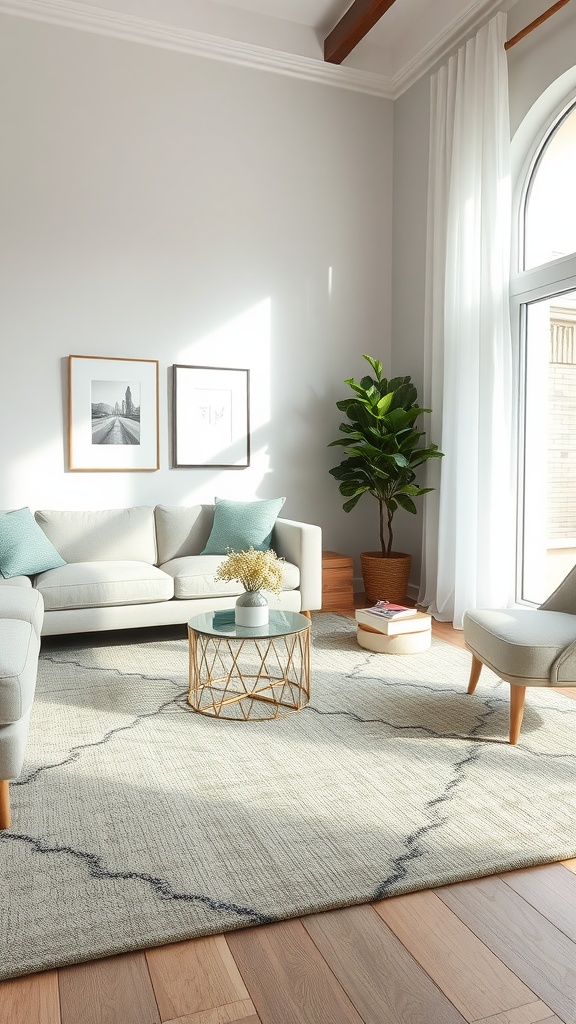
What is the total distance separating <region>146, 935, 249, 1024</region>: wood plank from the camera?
143cm

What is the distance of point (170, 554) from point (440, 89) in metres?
3.47

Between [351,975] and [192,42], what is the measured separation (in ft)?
17.5

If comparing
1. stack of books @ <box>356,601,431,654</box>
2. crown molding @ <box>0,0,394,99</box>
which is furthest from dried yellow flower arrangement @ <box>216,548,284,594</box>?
crown molding @ <box>0,0,394,99</box>

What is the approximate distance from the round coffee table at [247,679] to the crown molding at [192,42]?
3.91 meters

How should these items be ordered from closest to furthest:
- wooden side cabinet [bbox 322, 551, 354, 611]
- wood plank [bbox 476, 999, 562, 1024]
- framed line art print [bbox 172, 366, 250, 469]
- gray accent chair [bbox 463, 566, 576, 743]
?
wood plank [bbox 476, 999, 562, 1024]
gray accent chair [bbox 463, 566, 576, 743]
wooden side cabinet [bbox 322, 551, 354, 611]
framed line art print [bbox 172, 366, 250, 469]

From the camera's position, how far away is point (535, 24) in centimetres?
397

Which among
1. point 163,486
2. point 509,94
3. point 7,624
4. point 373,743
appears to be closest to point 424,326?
point 509,94

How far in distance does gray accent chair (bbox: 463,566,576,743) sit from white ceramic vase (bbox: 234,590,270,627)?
86cm

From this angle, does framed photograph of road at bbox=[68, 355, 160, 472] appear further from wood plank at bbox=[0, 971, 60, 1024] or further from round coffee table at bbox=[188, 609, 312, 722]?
wood plank at bbox=[0, 971, 60, 1024]

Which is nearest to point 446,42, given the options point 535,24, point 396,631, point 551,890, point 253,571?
point 535,24

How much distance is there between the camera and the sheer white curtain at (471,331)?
14.3ft

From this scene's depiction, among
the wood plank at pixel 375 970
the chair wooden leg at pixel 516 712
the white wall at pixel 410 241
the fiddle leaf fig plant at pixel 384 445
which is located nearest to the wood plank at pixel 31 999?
the wood plank at pixel 375 970

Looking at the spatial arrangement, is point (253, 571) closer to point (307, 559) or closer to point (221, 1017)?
point (307, 559)

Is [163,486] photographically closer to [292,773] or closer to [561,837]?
[292,773]
